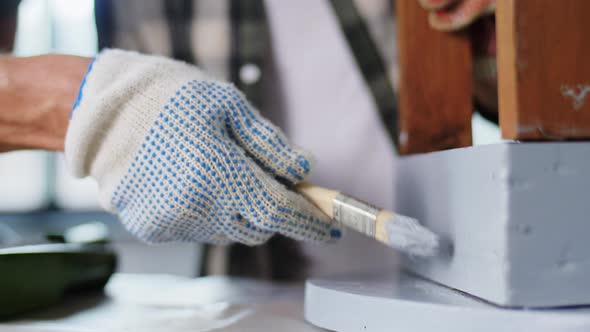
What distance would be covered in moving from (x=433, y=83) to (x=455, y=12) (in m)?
0.10

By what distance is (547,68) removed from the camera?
14.0 inches

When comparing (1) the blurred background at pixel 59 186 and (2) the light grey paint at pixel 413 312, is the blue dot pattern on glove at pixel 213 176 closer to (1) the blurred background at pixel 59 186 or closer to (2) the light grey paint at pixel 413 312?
(2) the light grey paint at pixel 413 312

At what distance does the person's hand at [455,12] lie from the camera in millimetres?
513

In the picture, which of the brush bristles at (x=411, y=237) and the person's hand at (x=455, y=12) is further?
the person's hand at (x=455, y=12)

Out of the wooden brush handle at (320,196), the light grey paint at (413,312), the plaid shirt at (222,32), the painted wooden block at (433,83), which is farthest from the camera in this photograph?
the plaid shirt at (222,32)

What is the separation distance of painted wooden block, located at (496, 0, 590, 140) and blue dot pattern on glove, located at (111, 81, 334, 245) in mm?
186

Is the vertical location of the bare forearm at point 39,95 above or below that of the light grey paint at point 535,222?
above

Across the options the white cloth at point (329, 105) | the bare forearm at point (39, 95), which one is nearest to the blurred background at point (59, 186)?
Result: the white cloth at point (329, 105)

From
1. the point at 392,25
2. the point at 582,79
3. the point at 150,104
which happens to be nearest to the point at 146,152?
the point at 150,104

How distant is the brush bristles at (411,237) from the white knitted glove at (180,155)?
9 cm

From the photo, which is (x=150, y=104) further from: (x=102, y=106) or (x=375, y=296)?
(x=375, y=296)

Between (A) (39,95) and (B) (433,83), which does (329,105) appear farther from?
(A) (39,95)

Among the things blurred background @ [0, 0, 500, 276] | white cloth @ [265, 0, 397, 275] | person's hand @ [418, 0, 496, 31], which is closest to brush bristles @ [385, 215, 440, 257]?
person's hand @ [418, 0, 496, 31]

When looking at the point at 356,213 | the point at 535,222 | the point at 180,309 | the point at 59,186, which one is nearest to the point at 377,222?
the point at 356,213
